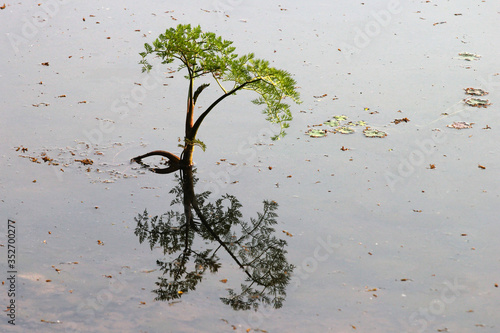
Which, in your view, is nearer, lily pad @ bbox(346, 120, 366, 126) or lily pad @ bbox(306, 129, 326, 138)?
lily pad @ bbox(306, 129, 326, 138)

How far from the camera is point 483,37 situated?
33.0 ft

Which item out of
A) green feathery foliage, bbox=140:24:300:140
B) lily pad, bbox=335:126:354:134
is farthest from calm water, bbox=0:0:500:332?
green feathery foliage, bbox=140:24:300:140

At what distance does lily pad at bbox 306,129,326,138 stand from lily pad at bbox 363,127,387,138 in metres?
0.50

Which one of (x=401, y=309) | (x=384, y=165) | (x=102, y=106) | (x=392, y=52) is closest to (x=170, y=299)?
(x=401, y=309)

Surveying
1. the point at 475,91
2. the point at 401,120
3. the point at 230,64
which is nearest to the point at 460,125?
the point at 401,120

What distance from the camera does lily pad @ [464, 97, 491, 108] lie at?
312 inches

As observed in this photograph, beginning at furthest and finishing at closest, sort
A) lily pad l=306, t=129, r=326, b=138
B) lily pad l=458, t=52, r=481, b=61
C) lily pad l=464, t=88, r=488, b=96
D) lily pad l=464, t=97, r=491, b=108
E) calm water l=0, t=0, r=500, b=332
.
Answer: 1. lily pad l=458, t=52, r=481, b=61
2. lily pad l=464, t=88, r=488, b=96
3. lily pad l=464, t=97, r=491, b=108
4. lily pad l=306, t=129, r=326, b=138
5. calm water l=0, t=0, r=500, b=332

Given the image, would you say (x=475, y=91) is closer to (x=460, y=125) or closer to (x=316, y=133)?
(x=460, y=125)

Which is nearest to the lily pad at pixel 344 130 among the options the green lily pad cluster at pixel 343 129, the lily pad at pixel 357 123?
the green lily pad cluster at pixel 343 129

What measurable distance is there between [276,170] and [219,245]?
4.74 ft

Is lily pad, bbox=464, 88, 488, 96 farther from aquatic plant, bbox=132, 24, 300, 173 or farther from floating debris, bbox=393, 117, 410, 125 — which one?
aquatic plant, bbox=132, 24, 300, 173

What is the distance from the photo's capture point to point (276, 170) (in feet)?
21.2

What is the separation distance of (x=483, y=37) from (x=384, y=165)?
15.4 feet

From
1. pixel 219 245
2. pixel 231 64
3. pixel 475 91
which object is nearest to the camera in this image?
pixel 219 245
